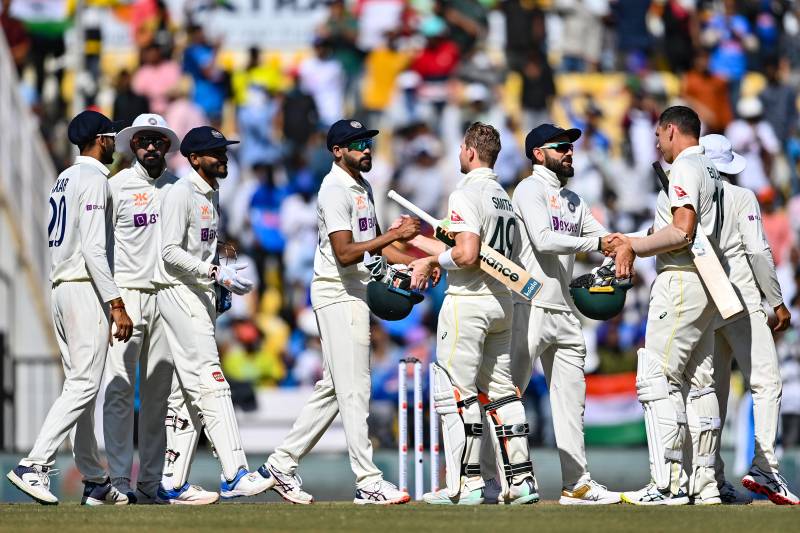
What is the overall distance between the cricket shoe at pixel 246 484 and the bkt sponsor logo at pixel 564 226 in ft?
7.89

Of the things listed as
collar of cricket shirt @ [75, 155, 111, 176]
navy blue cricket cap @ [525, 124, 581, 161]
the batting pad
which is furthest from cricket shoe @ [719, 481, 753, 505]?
collar of cricket shirt @ [75, 155, 111, 176]

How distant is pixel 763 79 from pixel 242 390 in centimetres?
791

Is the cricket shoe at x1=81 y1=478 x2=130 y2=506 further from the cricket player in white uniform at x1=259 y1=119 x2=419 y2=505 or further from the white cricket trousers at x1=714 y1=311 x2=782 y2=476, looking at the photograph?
the white cricket trousers at x1=714 y1=311 x2=782 y2=476

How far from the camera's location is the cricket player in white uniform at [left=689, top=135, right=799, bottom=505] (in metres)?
9.27

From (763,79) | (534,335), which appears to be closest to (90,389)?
(534,335)

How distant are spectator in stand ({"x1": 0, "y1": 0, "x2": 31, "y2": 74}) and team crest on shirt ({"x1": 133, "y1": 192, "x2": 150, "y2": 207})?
10110 mm

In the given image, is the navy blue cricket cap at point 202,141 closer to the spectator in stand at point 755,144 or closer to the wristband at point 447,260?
the wristband at point 447,260

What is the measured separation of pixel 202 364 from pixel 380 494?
1401mm

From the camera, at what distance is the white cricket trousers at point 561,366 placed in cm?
940

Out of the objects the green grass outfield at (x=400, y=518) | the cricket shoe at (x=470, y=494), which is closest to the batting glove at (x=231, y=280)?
the green grass outfield at (x=400, y=518)

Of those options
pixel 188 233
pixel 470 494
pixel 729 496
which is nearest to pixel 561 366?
pixel 470 494

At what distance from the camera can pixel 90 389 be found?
29.9ft

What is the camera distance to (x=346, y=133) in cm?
930

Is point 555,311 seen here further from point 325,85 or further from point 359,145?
point 325,85
